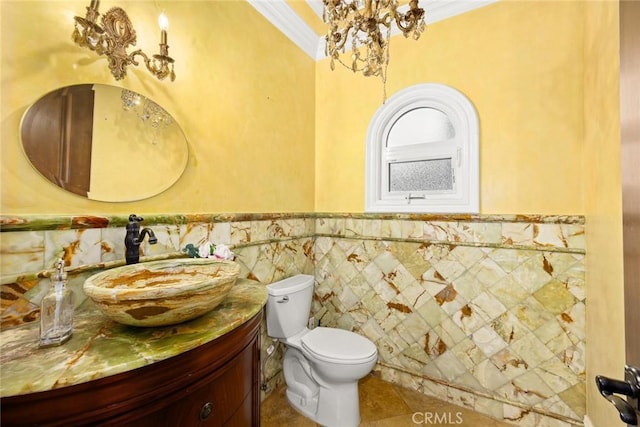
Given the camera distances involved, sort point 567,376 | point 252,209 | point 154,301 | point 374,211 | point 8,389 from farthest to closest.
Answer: point 374,211 → point 252,209 → point 567,376 → point 154,301 → point 8,389

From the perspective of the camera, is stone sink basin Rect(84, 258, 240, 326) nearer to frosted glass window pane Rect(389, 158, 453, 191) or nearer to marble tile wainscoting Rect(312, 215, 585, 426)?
marble tile wainscoting Rect(312, 215, 585, 426)

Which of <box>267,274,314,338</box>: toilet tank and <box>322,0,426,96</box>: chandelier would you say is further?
<box>267,274,314,338</box>: toilet tank

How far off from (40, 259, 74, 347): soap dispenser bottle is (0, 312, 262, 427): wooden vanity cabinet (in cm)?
21

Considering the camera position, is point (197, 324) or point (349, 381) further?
point (349, 381)

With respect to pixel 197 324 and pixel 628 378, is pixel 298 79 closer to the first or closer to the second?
pixel 197 324

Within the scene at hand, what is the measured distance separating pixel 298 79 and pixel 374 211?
125 cm

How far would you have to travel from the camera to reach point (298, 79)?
6.94ft

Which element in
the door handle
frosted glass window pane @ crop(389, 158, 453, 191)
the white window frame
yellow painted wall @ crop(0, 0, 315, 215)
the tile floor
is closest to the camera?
the door handle

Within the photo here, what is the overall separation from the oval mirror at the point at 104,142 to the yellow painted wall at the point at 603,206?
1.96 metres

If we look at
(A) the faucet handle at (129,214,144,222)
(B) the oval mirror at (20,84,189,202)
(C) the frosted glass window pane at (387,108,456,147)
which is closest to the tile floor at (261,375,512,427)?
(A) the faucet handle at (129,214,144,222)

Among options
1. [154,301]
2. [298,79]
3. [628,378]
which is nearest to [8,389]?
[154,301]

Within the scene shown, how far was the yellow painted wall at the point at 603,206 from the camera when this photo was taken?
3.48 feet

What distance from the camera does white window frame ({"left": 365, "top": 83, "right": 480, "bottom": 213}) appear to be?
173 cm

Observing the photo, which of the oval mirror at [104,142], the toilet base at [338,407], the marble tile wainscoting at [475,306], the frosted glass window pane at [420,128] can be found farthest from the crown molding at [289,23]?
the toilet base at [338,407]
